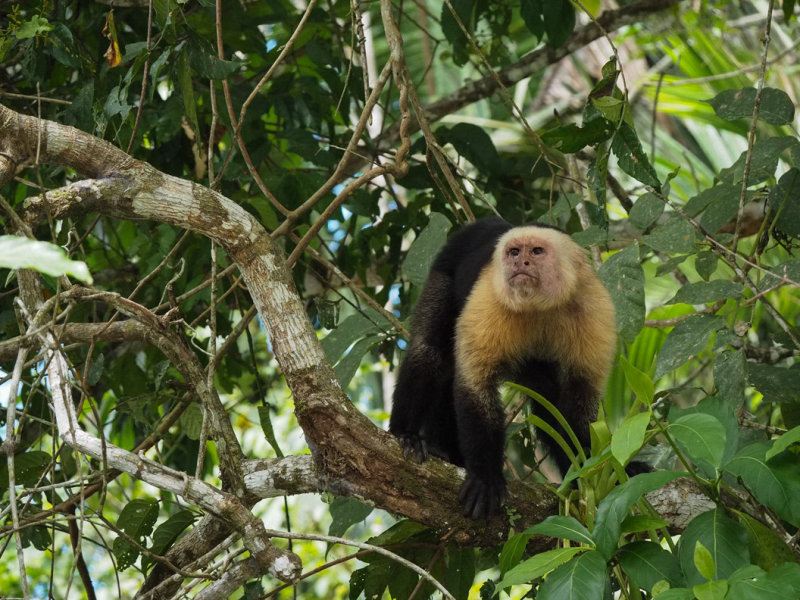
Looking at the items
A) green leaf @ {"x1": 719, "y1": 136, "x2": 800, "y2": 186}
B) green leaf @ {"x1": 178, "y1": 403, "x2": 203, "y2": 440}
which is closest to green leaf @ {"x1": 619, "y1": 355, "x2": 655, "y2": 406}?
green leaf @ {"x1": 719, "y1": 136, "x2": 800, "y2": 186}

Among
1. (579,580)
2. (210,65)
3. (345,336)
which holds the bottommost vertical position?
(579,580)

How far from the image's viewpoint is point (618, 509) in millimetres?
1799

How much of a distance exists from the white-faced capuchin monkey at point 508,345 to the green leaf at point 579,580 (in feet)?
2.76

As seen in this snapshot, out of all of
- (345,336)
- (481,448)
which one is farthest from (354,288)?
(481,448)

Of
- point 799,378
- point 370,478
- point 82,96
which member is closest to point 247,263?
point 370,478

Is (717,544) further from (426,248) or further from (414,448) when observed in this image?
(426,248)

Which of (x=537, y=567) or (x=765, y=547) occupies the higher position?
(x=537, y=567)

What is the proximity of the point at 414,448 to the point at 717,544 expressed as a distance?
3.20 ft

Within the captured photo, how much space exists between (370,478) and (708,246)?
1.36 metres

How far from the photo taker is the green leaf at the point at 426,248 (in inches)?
130

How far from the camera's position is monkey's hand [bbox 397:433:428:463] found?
97.6 inches

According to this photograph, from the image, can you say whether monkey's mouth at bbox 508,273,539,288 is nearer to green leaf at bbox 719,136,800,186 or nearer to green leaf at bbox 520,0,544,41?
green leaf at bbox 719,136,800,186

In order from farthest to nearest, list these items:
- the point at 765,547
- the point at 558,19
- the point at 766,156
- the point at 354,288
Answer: the point at 558,19
the point at 354,288
the point at 766,156
the point at 765,547

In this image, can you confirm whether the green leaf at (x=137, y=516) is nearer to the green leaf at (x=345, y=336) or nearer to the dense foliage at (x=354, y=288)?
the dense foliage at (x=354, y=288)
